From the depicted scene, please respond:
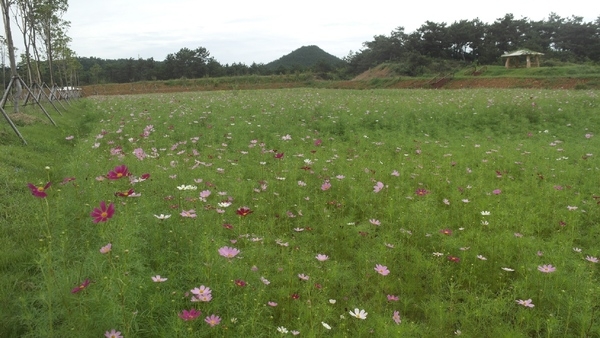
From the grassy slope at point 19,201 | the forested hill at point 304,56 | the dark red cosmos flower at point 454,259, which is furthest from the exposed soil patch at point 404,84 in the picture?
the forested hill at point 304,56

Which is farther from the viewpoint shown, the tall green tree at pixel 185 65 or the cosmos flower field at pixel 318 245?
the tall green tree at pixel 185 65

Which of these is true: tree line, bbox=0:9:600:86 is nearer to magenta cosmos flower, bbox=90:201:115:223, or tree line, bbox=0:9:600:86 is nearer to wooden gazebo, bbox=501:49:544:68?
wooden gazebo, bbox=501:49:544:68

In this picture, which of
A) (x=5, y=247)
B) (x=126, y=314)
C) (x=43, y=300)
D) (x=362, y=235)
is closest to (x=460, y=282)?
(x=362, y=235)

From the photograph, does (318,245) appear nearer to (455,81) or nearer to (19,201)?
(19,201)

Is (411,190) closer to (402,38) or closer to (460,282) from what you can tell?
(460,282)

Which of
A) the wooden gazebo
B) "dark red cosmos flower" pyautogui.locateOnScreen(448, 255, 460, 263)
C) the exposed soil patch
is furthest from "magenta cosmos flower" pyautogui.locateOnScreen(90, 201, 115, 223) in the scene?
the wooden gazebo

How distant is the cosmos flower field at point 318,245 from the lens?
2312 mm

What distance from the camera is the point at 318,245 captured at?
387 centimetres

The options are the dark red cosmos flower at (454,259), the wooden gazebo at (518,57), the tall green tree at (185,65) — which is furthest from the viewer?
the tall green tree at (185,65)

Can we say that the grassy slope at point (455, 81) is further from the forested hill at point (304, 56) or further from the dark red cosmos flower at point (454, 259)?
the forested hill at point (304, 56)

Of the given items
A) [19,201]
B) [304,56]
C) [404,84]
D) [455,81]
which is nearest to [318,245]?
[19,201]

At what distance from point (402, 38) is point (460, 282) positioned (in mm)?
56739

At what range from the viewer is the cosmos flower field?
2.31 metres

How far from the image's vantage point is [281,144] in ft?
25.9
